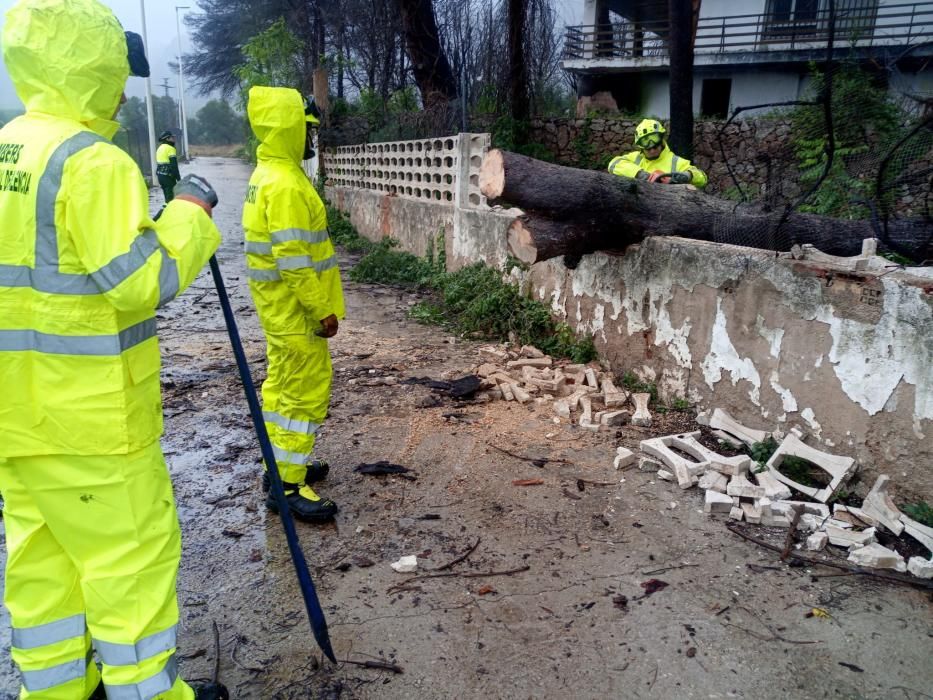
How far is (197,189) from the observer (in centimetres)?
204

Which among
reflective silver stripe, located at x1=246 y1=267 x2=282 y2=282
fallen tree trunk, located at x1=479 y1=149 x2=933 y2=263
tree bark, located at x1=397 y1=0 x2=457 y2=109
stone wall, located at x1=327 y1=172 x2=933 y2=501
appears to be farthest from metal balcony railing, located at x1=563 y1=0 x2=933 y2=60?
reflective silver stripe, located at x1=246 y1=267 x2=282 y2=282

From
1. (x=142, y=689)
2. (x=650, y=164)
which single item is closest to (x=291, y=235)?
(x=142, y=689)

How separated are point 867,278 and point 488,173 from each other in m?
2.47

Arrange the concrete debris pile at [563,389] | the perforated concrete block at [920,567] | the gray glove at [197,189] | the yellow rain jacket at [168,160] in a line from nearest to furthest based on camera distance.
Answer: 1. the gray glove at [197,189]
2. the perforated concrete block at [920,567]
3. the concrete debris pile at [563,389]
4. the yellow rain jacket at [168,160]

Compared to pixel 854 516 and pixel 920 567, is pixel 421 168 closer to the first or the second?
pixel 854 516

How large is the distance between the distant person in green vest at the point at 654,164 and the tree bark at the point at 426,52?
27.5 ft

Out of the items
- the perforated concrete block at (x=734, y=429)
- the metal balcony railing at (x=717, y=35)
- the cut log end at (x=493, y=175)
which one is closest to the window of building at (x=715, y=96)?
the metal balcony railing at (x=717, y=35)

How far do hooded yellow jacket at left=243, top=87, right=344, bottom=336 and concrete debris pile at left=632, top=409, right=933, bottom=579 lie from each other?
2.01 meters

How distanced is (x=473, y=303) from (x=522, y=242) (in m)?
1.87

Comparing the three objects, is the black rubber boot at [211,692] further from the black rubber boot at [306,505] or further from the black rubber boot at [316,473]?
the black rubber boot at [316,473]

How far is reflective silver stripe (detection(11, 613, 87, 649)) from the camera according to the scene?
73.2 inches

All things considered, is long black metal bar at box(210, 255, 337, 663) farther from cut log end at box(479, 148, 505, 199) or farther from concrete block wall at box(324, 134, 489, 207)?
concrete block wall at box(324, 134, 489, 207)

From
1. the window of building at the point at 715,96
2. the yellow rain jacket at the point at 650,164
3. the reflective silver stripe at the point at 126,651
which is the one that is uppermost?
the window of building at the point at 715,96

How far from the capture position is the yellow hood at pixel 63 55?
175 centimetres
